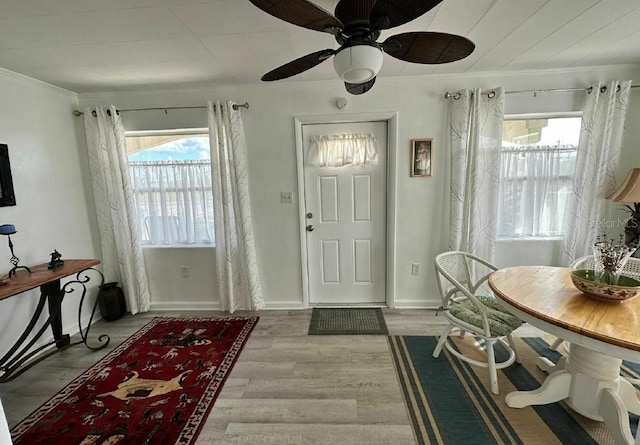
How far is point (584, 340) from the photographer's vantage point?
4.08 feet

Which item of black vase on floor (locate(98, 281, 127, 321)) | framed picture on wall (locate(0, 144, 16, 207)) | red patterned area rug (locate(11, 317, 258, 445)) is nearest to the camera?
red patterned area rug (locate(11, 317, 258, 445))

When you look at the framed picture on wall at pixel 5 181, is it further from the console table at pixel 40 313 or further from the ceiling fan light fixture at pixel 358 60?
the ceiling fan light fixture at pixel 358 60

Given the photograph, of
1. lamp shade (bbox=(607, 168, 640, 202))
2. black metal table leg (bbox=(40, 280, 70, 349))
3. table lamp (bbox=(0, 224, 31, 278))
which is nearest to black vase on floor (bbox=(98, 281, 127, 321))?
black metal table leg (bbox=(40, 280, 70, 349))

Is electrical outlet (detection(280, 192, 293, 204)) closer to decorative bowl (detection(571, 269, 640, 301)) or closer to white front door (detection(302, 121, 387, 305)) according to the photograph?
white front door (detection(302, 121, 387, 305))

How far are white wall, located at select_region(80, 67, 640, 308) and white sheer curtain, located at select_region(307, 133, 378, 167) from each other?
0.78 ft

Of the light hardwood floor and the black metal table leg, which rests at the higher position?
the black metal table leg

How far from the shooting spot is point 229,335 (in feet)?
8.51

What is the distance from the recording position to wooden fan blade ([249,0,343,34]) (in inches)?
40.3

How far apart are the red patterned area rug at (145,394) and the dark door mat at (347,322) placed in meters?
0.69

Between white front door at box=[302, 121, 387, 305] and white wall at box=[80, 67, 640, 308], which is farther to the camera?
white front door at box=[302, 121, 387, 305]

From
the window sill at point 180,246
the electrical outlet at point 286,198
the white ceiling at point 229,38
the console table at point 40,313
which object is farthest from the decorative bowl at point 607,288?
the console table at point 40,313

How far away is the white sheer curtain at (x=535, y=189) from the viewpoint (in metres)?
2.75

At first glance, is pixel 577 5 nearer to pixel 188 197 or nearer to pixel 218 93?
pixel 218 93

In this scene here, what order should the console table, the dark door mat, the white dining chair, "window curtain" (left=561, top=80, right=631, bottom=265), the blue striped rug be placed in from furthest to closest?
the dark door mat, "window curtain" (left=561, top=80, right=631, bottom=265), the console table, the white dining chair, the blue striped rug
